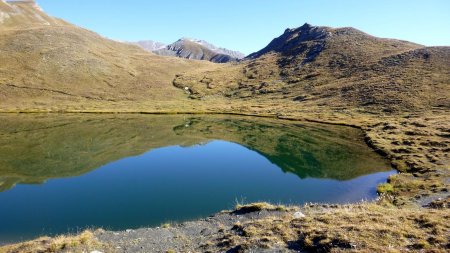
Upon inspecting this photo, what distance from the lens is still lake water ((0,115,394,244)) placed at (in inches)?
1299

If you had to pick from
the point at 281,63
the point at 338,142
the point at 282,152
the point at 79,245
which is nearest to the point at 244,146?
the point at 282,152

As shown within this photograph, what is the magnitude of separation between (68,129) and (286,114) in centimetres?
6127

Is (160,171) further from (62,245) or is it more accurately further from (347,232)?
(347,232)

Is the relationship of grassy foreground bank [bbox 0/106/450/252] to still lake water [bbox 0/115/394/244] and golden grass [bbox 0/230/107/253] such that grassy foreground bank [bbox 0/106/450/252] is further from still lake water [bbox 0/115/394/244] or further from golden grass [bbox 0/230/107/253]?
still lake water [bbox 0/115/394/244]

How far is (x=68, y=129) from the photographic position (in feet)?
277

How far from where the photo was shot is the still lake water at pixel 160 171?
33.0 metres

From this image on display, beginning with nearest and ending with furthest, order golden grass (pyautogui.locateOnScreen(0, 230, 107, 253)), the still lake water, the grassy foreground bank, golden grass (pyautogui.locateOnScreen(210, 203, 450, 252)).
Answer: golden grass (pyautogui.locateOnScreen(210, 203, 450, 252))
the grassy foreground bank
golden grass (pyautogui.locateOnScreen(0, 230, 107, 253))
the still lake water

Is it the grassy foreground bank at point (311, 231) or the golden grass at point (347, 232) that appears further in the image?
the grassy foreground bank at point (311, 231)

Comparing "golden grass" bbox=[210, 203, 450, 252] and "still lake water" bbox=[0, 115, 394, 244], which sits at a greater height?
"golden grass" bbox=[210, 203, 450, 252]

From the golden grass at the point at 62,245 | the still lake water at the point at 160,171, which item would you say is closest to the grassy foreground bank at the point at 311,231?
the golden grass at the point at 62,245

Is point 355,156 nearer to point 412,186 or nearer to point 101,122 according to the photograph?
point 412,186

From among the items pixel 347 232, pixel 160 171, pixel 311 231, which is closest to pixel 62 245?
pixel 311 231

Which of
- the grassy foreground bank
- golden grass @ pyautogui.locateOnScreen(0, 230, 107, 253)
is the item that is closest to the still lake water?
the grassy foreground bank

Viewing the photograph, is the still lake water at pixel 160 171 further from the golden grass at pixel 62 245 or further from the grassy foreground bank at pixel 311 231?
the golden grass at pixel 62 245
